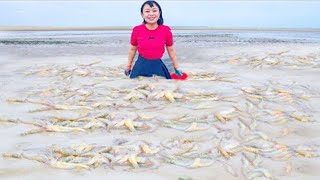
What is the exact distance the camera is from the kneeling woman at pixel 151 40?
24.2 ft

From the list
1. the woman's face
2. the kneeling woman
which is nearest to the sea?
the kneeling woman

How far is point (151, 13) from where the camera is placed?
7.30m

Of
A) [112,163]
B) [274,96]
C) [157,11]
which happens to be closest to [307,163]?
[112,163]

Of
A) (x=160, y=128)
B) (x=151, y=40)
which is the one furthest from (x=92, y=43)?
(x=160, y=128)

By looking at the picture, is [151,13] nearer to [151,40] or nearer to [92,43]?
[151,40]

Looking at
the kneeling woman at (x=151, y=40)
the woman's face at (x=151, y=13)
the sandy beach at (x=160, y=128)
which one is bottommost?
the sandy beach at (x=160, y=128)

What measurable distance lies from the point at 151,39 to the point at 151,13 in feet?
1.99

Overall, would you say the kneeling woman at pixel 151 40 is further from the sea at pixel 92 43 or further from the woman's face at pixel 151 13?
the sea at pixel 92 43

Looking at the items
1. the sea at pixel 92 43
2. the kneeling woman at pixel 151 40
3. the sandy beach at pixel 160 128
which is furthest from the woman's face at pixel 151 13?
the sea at pixel 92 43

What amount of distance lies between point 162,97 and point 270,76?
4.10m

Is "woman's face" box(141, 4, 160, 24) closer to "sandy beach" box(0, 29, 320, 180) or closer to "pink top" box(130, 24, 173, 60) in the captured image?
"pink top" box(130, 24, 173, 60)

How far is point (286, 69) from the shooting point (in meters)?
10.6

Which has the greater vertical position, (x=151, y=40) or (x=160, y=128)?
(x=151, y=40)

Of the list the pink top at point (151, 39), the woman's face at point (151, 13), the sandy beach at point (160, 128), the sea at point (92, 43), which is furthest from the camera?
the sea at point (92, 43)
